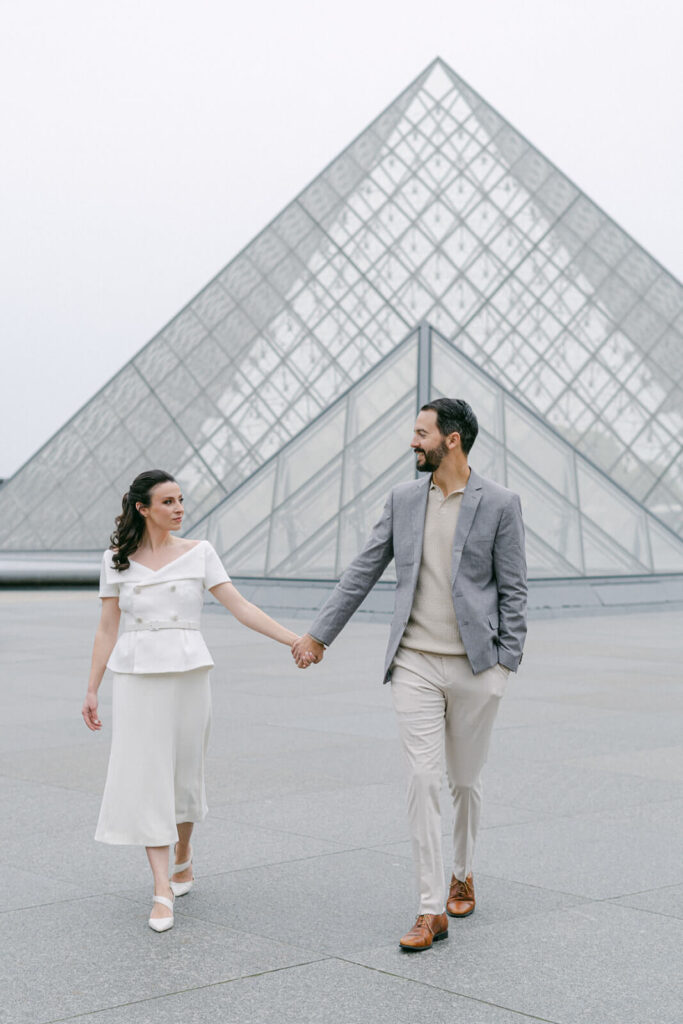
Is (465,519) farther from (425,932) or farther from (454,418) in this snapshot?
(425,932)

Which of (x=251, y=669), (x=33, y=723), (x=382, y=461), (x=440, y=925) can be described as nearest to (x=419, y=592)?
(x=440, y=925)

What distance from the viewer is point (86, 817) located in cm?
568

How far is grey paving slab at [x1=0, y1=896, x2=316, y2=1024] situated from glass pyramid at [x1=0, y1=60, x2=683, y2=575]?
28358 millimetres

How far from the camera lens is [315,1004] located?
11.5 feet

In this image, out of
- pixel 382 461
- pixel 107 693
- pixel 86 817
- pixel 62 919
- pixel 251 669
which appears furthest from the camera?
pixel 382 461

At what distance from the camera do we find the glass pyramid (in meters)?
33.7

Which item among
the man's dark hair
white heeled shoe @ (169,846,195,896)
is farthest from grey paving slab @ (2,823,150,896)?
the man's dark hair

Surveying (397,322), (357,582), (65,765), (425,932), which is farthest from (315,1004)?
(397,322)

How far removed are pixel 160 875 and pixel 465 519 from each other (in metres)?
1.48

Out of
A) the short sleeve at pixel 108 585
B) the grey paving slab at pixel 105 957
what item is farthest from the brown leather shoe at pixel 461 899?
the short sleeve at pixel 108 585

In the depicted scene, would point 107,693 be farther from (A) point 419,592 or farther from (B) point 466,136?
A: (B) point 466,136

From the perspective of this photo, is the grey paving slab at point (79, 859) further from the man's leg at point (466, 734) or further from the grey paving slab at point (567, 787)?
the grey paving slab at point (567, 787)

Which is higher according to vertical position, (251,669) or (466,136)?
(466,136)

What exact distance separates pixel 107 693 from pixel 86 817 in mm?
4544
